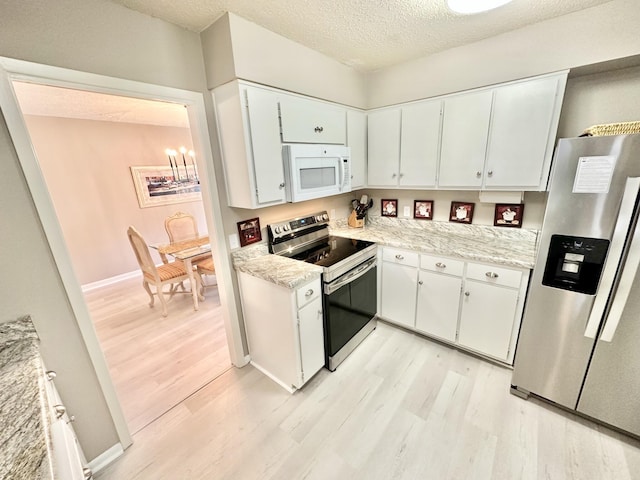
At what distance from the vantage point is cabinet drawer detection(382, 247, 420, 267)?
2.33 m

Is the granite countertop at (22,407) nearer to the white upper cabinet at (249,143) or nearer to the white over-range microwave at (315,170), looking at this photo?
the white upper cabinet at (249,143)

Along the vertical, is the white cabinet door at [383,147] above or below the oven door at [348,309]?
above

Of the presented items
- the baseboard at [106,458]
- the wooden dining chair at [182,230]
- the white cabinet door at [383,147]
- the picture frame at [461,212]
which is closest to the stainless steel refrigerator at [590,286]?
the picture frame at [461,212]

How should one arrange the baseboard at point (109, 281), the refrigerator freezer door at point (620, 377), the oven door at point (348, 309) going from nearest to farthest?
1. the refrigerator freezer door at point (620, 377)
2. the oven door at point (348, 309)
3. the baseboard at point (109, 281)

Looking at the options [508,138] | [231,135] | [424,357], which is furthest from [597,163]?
[231,135]

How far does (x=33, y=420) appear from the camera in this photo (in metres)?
0.74

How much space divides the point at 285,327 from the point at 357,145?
6.00 ft

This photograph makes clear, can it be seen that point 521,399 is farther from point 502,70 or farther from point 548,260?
point 502,70

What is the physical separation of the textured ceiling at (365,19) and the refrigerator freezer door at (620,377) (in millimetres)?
1723

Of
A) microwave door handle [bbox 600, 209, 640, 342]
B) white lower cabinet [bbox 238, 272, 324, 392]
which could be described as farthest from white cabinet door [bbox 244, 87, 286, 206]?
microwave door handle [bbox 600, 209, 640, 342]

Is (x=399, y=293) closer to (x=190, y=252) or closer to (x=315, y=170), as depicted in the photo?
(x=315, y=170)

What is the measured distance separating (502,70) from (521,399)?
237 centimetres

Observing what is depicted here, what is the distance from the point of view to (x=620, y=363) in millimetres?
1519

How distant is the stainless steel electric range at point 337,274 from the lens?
203 centimetres
